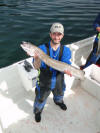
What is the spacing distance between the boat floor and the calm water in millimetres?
3687

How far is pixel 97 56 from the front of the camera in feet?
21.4

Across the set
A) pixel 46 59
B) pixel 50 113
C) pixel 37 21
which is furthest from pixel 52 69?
pixel 37 21

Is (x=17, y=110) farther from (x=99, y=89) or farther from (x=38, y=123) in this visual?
(x=99, y=89)

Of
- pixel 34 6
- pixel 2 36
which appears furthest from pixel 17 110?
pixel 34 6

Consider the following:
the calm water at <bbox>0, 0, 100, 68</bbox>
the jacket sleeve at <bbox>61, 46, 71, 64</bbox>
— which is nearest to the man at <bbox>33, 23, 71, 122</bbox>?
the jacket sleeve at <bbox>61, 46, 71, 64</bbox>

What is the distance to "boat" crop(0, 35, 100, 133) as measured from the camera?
15.6 feet

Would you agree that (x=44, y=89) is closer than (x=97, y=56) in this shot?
Yes

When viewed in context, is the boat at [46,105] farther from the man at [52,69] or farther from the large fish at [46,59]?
the large fish at [46,59]

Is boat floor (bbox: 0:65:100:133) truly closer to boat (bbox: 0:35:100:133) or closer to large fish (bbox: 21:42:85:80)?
boat (bbox: 0:35:100:133)

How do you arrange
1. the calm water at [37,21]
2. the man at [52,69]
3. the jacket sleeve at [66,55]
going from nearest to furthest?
the man at [52,69] → the jacket sleeve at [66,55] → the calm water at [37,21]


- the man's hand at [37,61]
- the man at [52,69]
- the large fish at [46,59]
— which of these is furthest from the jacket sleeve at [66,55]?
the man's hand at [37,61]

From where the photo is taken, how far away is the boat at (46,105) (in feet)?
15.6

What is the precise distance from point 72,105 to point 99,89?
42.6 inches

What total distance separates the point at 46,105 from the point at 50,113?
353 mm
